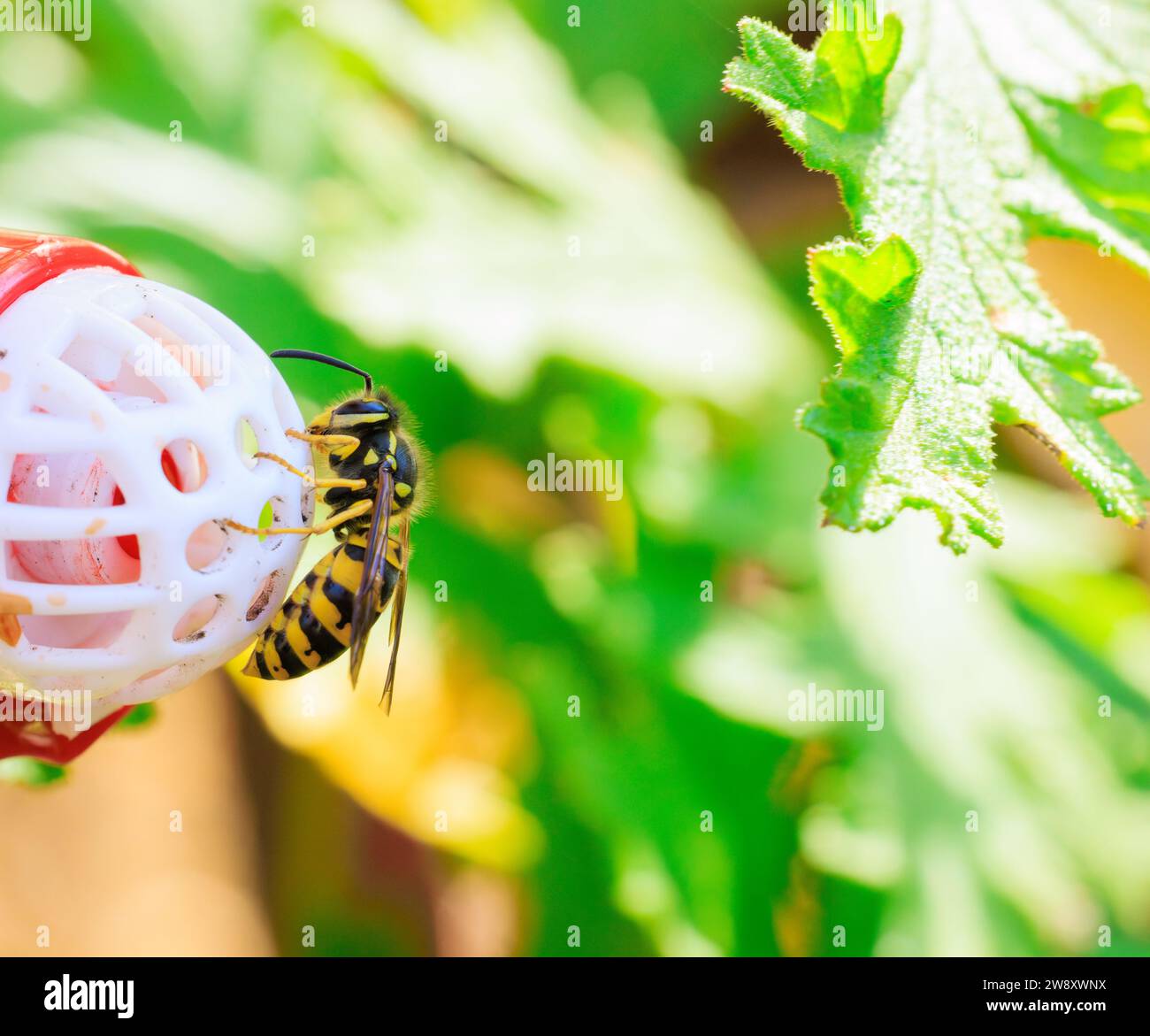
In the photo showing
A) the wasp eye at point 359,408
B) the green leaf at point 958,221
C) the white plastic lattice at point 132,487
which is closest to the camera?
the white plastic lattice at point 132,487

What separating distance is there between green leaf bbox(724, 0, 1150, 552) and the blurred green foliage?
139cm

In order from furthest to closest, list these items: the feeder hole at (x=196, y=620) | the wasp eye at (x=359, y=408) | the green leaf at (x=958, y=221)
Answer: the wasp eye at (x=359, y=408) → the green leaf at (x=958, y=221) → the feeder hole at (x=196, y=620)

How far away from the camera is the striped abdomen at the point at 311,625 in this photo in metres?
1.29

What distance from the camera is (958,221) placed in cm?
138

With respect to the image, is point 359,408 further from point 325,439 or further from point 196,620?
point 196,620

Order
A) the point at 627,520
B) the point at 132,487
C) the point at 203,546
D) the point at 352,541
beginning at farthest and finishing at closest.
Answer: the point at 627,520 < the point at 352,541 < the point at 203,546 < the point at 132,487

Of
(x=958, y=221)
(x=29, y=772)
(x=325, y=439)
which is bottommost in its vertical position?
(x=29, y=772)

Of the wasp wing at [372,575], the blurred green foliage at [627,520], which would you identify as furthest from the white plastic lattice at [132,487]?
the blurred green foliage at [627,520]

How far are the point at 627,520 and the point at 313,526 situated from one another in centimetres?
184

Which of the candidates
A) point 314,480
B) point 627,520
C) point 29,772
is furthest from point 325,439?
point 627,520

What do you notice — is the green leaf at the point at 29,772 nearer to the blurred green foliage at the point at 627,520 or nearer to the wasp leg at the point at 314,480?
the wasp leg at the point at 314,480

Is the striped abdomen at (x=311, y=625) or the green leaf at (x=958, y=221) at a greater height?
the green leaf at (x=958, y=221)

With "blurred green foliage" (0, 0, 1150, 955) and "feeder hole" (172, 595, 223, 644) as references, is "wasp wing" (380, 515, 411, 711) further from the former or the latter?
"blurred green foliage" (0, 0, 1150, 955)
